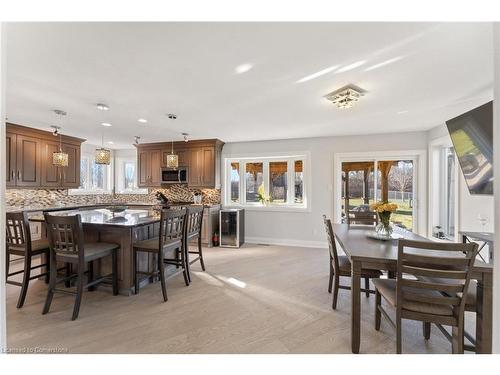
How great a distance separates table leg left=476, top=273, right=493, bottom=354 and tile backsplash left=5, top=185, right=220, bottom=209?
460 cm

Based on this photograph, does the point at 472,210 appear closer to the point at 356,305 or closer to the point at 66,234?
the point at 356,305

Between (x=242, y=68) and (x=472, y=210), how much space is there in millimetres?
3493

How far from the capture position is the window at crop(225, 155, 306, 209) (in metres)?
5.16

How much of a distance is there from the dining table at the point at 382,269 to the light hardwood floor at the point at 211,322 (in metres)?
0.33

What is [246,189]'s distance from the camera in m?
5.53

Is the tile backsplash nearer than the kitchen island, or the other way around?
the kitchen island

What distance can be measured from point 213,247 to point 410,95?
415 cm

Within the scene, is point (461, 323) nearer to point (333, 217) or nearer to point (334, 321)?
point (334, 321)

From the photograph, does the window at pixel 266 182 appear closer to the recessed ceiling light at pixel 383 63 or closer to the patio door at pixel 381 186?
the patio door at pixel 381 186

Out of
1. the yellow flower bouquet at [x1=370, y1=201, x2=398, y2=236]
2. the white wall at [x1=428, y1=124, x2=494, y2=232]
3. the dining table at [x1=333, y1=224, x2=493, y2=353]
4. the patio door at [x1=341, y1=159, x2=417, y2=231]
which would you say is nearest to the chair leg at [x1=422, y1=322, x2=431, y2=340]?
the dining table at [x1=333, y1=224, x2=493, y2=353]

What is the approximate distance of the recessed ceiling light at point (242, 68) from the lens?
1.96 m

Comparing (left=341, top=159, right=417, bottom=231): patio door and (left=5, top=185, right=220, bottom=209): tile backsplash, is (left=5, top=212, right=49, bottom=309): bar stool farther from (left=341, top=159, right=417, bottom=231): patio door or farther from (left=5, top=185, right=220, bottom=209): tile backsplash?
(left=341, top=159, right=417, bottom=231): patio door

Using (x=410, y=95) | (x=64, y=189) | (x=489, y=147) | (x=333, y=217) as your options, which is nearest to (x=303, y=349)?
(x=489, y=147)
